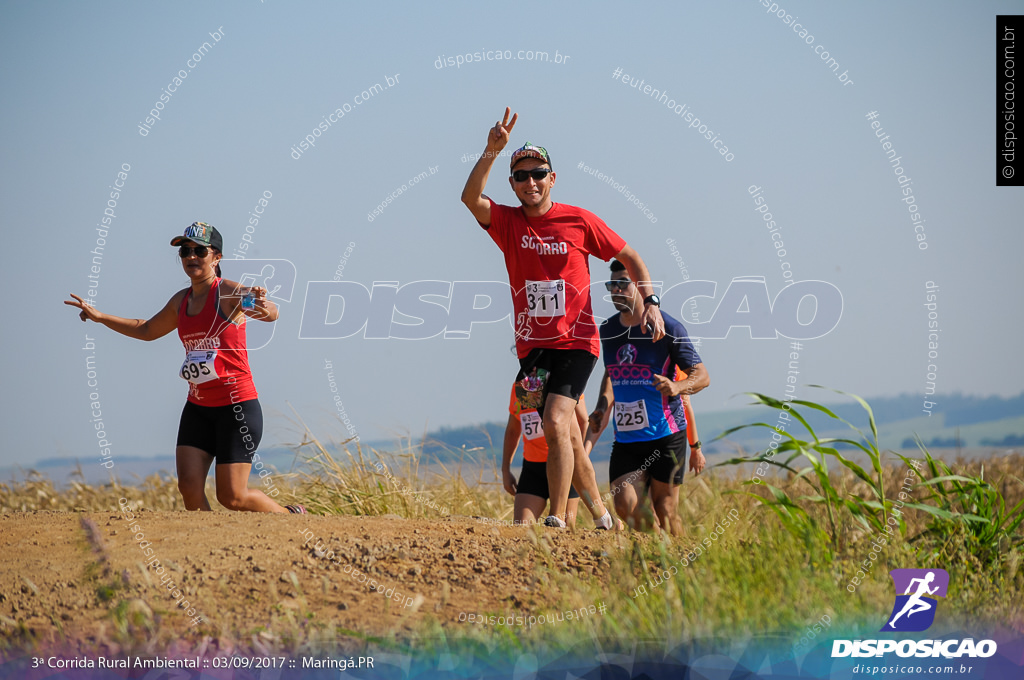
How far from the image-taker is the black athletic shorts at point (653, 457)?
Answer: 614 cm

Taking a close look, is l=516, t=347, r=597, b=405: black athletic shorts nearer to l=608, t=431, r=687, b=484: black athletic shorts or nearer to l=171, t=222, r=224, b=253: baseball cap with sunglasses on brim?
l=608, t=431, r=687, b=484: black athletic shorts

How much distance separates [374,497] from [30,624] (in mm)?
3394

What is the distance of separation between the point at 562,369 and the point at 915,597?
2.37 meters

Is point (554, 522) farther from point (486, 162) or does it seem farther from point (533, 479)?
point (486, 162)

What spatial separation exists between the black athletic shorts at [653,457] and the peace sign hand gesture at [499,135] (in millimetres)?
2449

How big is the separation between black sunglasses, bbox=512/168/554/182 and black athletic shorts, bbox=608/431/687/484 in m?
2.12

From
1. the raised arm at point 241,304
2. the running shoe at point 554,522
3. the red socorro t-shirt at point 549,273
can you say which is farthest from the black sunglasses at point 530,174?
the running shoe at point 554,522

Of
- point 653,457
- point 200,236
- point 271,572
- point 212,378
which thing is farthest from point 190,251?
point 653,457

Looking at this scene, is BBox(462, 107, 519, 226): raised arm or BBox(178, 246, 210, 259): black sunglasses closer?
BBox(462, 107, 519, 226): raised arm

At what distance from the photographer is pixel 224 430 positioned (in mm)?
5848

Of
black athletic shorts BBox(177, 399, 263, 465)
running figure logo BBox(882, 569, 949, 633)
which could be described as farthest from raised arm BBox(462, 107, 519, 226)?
running figure logo BBox(882, 569, 949, 633)

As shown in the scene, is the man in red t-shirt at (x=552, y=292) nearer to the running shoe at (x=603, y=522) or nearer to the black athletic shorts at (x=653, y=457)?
the running shoe at (x=603, y=522)

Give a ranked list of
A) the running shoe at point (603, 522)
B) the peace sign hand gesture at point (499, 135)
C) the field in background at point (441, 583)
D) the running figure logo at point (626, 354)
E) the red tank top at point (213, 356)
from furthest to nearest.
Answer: the running figure logo at point (626, 354) < the red tank top at point (213, 356) < the running shoe at point (603, 522) < the peace sign hand gesture at point (499, 135) < the field in background at point (441, 583)

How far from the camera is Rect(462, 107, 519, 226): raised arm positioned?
4.93 meters
